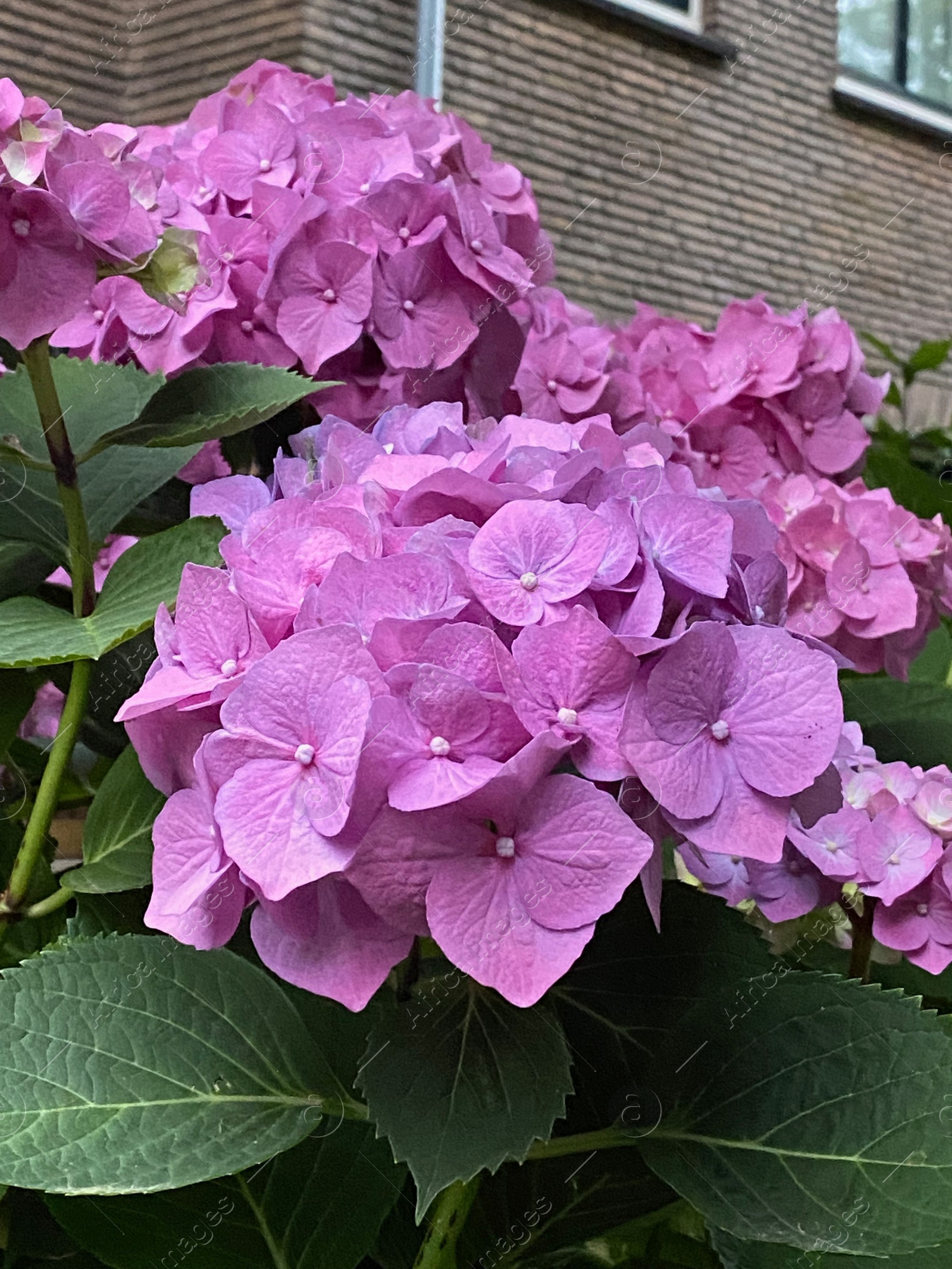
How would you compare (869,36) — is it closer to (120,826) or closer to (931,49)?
(931,49)

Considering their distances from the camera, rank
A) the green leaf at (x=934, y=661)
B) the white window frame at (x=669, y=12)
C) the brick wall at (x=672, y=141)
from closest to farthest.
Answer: the green leaf at (x=934, y=661) → the brick wall at (x=672, y=141) → the white window frame at (x=669, y=12)

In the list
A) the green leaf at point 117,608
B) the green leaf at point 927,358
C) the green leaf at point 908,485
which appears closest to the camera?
the green leaf at point 117,608

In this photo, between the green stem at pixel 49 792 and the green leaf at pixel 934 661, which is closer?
the green stem at pixel 49 792

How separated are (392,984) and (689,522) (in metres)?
0.14

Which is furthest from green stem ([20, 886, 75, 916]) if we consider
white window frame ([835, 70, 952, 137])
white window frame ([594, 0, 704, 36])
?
white window frame ([835, 70, 952, 137])

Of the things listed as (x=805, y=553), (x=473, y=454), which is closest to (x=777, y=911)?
(x=473, y=454)

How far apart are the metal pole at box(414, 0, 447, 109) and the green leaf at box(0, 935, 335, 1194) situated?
2624 millimetres

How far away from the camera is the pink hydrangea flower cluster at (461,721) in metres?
0.22

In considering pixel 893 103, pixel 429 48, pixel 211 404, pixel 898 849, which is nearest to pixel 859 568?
pixel 898 849

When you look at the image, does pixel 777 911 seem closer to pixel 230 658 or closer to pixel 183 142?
pixel 230 658

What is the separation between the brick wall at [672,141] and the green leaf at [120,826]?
2.26 meters

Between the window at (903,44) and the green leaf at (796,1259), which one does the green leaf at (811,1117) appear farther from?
the window at (903,44)

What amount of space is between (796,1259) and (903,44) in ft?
11.9

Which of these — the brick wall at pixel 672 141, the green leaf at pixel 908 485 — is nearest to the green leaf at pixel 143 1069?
the green leaf at pixel 908 485
